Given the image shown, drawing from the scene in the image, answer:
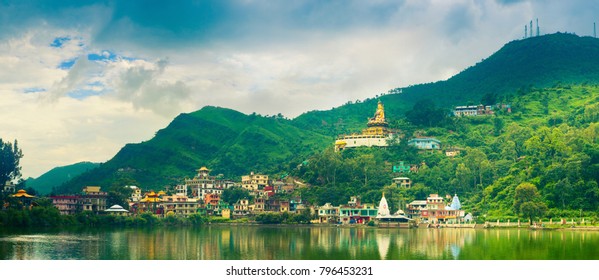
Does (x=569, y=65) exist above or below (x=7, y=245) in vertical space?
above

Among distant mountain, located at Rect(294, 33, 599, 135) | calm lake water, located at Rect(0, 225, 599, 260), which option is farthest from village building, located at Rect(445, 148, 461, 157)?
calm lake water, located at Rect(0, 225, 599, 260)

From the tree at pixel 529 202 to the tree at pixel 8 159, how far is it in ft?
101

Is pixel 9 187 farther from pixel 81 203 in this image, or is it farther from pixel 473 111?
pixel 473 111

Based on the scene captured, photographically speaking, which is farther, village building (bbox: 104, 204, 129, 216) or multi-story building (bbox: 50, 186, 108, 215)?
multi-story building (bbox: 50, 186, 108, 215)

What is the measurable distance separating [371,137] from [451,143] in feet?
21.7

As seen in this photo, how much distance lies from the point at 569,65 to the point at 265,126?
33.4 meters

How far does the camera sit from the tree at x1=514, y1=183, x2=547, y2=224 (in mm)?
39513

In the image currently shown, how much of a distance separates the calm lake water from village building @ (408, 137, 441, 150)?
2340cm

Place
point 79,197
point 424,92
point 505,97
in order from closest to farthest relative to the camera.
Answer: point 79,197
point 505,97
point 424,92

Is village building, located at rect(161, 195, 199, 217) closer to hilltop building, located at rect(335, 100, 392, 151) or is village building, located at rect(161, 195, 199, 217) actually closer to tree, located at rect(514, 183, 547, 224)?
hilltop building, located at rect(335, 100, 392, 151)

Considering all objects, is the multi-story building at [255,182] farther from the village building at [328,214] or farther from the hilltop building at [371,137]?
the village building at [328,214]
